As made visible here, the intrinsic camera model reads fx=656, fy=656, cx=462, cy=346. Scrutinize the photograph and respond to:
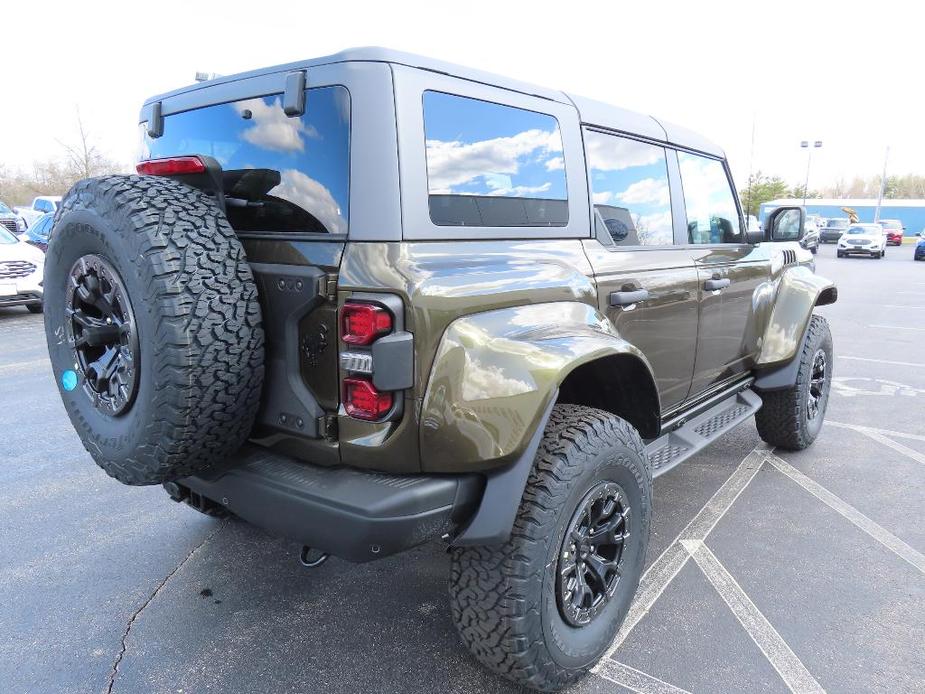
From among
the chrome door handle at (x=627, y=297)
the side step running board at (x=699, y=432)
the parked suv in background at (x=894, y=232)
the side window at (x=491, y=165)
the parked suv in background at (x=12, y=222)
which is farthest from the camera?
the parked suv in background at (x=894, y=232)

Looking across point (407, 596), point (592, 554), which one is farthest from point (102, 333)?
point (592, 554)

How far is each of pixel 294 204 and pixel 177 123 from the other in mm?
898

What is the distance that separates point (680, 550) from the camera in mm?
3258

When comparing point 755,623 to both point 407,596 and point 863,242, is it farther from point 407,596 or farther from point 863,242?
point 863,242

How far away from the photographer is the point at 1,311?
11125mm

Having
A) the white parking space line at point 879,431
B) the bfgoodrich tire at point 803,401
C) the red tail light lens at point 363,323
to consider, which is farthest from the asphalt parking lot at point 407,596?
the red tail light lens at point 363,323

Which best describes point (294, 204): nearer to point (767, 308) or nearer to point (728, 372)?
point (728, 372)

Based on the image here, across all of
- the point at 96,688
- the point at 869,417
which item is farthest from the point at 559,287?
the point at 869,417

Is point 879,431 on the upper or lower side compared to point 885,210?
lower

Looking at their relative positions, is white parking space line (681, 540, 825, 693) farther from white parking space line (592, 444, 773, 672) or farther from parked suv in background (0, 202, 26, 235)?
parked suv in background (0, 202, 26, 235)

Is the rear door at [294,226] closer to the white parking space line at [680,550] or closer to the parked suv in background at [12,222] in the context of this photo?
the white parking space line at [680,550]

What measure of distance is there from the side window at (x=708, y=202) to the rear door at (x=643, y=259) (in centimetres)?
23

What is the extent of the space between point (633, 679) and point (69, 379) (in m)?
2.26

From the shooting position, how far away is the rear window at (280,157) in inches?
79.5
